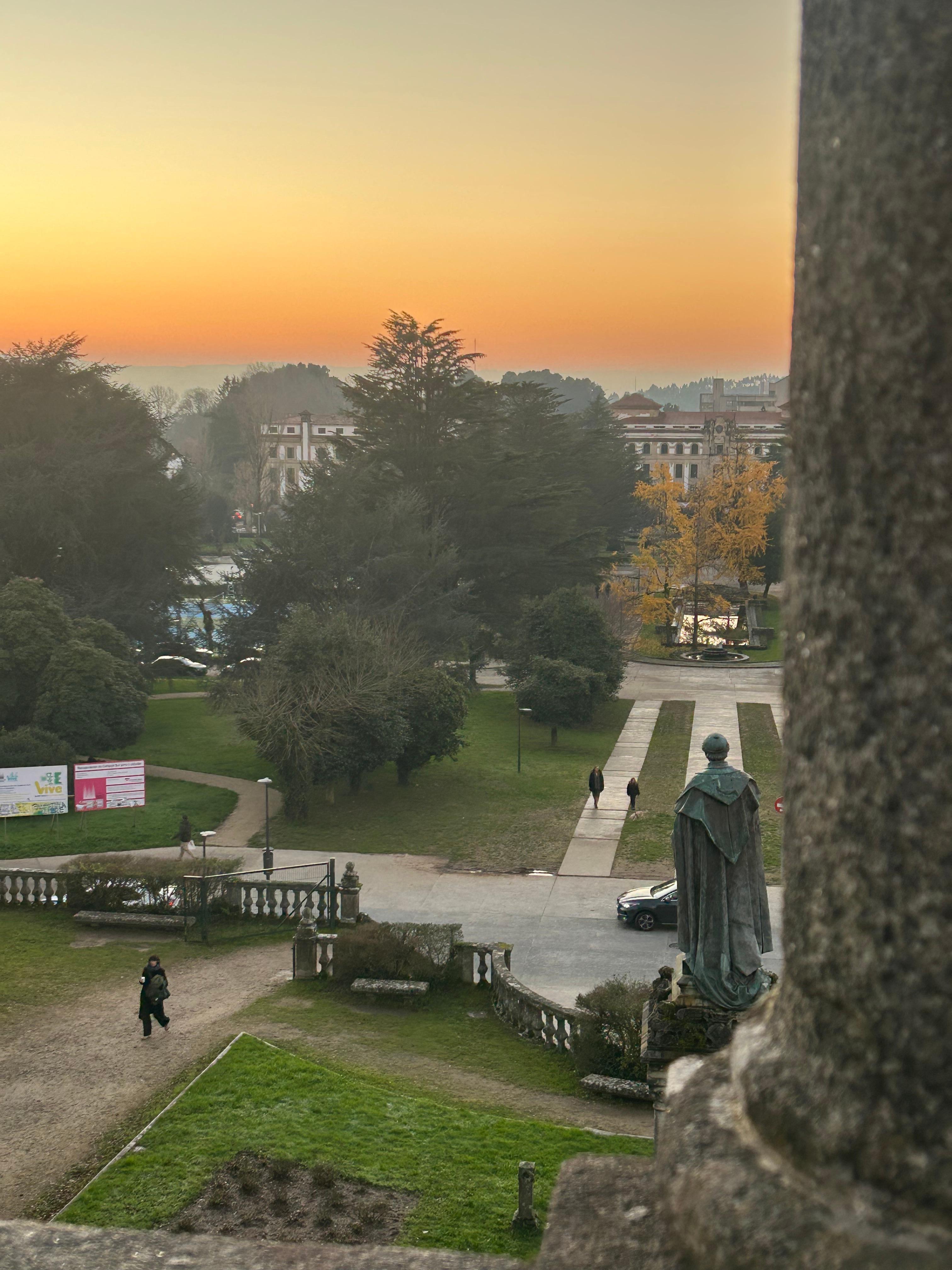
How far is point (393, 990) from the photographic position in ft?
59.9

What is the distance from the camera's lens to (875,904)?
1.77 metres

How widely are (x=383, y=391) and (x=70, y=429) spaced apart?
44.7 feet

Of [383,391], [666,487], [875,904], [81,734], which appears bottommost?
[81,734]

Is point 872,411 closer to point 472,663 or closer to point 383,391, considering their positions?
point 472,663

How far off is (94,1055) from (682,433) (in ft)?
377

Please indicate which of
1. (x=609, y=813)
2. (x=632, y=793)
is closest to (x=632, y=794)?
(x=632, y=793)

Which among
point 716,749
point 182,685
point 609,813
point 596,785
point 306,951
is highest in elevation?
point 716,749

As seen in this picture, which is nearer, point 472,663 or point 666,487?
point 472,663

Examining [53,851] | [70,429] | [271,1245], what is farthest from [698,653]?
[271,1245]

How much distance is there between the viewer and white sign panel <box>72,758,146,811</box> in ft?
90.9

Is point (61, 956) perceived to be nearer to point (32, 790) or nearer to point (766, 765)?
point (32, 790)

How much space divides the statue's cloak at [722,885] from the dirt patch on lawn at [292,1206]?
3.62 metres

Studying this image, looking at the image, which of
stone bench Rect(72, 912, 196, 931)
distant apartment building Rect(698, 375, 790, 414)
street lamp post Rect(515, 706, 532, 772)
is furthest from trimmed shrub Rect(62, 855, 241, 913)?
distant apartment building Rect(698, 375, 790, 414)

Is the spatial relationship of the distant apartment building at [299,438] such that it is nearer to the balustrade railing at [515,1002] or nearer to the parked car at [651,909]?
the parked car at [651,909]
